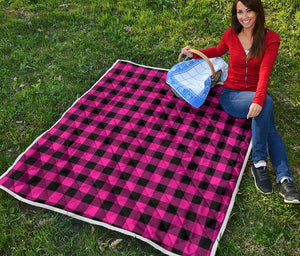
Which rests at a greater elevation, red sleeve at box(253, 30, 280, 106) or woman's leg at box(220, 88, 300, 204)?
red sleeve at box(253, 30, 280, 106)

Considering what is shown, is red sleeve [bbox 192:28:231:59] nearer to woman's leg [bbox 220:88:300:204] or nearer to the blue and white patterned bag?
the blue and white patterned bag

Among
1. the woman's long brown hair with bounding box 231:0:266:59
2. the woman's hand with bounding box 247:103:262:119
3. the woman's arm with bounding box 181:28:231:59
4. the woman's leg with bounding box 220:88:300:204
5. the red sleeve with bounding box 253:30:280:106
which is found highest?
the woman's long brown hair with bounding box 231:0:266:59

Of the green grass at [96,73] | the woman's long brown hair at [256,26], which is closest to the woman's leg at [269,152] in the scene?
the green grass at [96,73]

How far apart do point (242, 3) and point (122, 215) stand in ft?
8.29

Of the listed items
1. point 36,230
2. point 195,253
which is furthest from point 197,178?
point 36,230

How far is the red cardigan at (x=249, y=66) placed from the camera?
3475mm

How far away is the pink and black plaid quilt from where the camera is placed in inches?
125

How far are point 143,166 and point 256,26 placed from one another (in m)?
2.00

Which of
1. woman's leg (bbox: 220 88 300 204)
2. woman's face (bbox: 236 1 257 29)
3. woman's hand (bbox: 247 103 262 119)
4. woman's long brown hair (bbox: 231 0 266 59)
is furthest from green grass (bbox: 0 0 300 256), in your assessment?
woman's face (bbox: 236 1 257 29)

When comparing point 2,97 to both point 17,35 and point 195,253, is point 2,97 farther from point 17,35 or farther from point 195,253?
point 195,253

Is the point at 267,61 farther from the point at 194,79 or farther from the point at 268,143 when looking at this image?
the point at 194,79

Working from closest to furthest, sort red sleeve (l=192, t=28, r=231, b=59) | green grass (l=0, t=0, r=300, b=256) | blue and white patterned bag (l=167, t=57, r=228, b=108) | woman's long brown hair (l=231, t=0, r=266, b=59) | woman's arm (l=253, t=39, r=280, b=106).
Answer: green grass (l=0, t=0, r=300, b=256), woman's long brown hair (l=231, t=0, r=266, b=59), woman's arm (l=253, t=39, r=280, b=106), red sleeve (l=192, t=28, r=231, b=59), blue and white patterned bag (l=167, t=57, r=228, b=108)

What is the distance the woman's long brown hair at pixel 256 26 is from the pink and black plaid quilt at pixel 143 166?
0.94m

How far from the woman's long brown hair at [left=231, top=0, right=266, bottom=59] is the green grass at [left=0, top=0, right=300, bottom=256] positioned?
110cm
